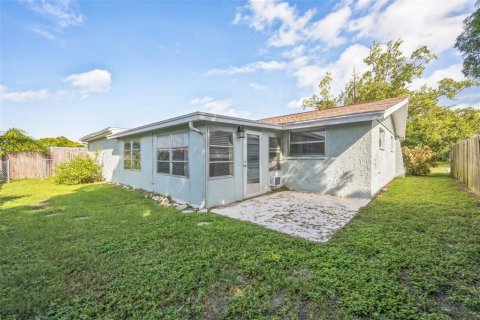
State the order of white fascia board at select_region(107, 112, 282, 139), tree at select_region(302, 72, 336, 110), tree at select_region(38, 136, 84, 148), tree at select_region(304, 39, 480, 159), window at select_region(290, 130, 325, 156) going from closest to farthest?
white fascia board at select_region(107, 112, 282, 139)
window at select_region(290, 130, 325, 156)
tree at select_region(304, 39, 480, 159)
tree at select_region(38, 136, 84, 148)
tree at select_region(302, 72, 336, 110)

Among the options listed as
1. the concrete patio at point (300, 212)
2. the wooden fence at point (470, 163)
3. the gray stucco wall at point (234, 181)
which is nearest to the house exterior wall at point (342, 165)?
the concrete patio at point (300, 212)

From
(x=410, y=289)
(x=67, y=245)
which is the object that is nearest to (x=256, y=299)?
(x=410, y=289)

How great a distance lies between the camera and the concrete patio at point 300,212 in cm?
474

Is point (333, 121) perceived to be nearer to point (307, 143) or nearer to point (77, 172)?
point (307, 143)

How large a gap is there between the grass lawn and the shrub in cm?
1061

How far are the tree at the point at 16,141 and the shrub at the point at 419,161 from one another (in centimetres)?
2480

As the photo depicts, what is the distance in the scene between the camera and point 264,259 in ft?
10.9

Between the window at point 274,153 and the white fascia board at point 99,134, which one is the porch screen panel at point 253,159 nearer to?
the window at point 274,153

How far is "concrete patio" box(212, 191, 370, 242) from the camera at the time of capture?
4738mm

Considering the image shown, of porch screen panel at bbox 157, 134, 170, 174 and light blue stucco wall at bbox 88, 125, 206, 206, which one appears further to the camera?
porch screen panel at bbox 157, 134, 170, 174

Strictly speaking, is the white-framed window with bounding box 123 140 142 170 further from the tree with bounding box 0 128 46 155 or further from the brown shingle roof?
the tree with bounding box 0 128 46 155

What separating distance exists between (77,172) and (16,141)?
5.01 meters

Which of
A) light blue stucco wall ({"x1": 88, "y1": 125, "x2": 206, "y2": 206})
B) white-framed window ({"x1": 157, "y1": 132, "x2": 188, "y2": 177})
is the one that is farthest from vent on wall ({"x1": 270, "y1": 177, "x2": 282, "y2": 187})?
white-framed window ({"x1": 157, "y1": 132, "x2": 188, "y2": 177})

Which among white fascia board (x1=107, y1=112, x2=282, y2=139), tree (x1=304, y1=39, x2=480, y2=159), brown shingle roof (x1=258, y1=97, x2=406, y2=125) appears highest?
tree (x1=304, y1=39, x2=480, y2=159)
